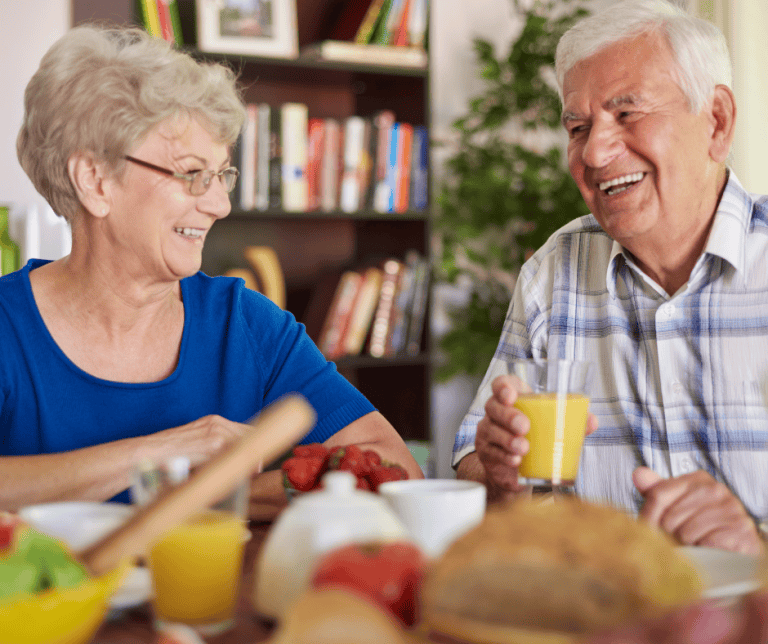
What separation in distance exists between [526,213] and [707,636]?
2864 millimetres

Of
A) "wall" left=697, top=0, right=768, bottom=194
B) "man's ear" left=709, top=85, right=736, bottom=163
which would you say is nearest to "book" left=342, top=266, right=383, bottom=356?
"wall" left=697, top=0, right=768, bottom=194

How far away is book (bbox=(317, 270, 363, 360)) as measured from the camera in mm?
2975

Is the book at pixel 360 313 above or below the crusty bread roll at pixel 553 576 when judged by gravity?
below

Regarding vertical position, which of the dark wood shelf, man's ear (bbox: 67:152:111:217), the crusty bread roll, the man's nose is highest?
the man's nose

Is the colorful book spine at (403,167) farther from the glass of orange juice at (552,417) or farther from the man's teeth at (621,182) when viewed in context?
the glass of orange juice at (552,417)

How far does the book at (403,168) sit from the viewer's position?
10.0ft

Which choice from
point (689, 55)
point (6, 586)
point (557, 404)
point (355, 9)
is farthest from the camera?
point (355, 9)

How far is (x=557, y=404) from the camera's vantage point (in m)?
1.02

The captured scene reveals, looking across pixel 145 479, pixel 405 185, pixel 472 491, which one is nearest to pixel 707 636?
pixel 472 491

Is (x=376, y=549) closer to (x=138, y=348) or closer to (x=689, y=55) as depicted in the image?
(x=138, y=348)

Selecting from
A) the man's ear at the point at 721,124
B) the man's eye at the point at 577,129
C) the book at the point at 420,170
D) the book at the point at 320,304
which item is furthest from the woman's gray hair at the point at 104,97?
the book at the point at 420,170

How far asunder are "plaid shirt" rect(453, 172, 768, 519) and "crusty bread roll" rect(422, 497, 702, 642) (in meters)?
0.91

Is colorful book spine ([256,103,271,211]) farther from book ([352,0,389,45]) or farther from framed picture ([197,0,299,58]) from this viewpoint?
book ([352,0,389,45])

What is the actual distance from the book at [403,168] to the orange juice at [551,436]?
2124 millimetres
